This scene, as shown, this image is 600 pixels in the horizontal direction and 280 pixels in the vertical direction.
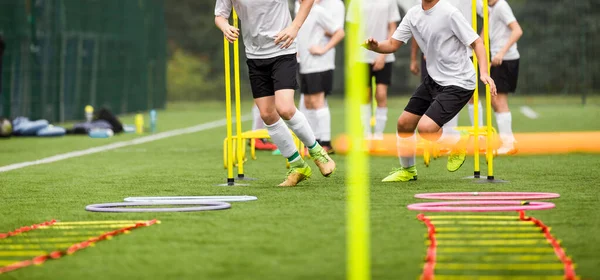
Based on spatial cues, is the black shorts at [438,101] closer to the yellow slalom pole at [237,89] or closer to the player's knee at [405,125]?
the player's knee at [405,125]

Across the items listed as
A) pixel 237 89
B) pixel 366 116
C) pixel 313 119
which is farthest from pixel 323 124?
pixel 237 89

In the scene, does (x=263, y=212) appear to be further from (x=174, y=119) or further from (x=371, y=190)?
(x=174, y=119)

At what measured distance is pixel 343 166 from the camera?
10.0 m

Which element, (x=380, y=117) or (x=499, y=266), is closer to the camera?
(x=499, y=266)

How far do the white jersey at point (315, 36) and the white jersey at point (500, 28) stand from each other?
1657 mm

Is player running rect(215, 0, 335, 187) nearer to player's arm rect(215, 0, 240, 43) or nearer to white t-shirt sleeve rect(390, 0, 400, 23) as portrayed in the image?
player's arm rect(215, 0, 240, 43)

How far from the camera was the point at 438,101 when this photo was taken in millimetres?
8047

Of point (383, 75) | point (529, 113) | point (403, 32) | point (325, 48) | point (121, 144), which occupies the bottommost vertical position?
point (529, 113)

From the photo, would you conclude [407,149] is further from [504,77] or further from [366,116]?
[366,116]

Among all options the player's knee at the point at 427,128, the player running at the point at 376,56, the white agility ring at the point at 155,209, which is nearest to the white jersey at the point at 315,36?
the player running at the point at 376,56

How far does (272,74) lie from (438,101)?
4.08 ft

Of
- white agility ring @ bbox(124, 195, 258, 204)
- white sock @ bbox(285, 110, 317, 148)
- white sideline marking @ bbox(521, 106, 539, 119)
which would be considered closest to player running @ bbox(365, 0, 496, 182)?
white sock @ bbox(285, 110, 317, 148)

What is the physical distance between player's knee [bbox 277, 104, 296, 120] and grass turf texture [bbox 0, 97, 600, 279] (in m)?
0.54

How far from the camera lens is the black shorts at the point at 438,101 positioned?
26.3 feet
